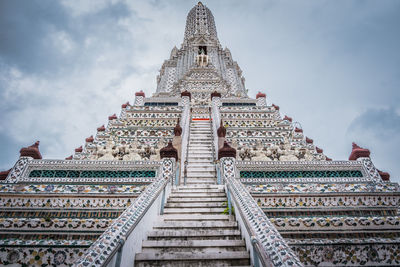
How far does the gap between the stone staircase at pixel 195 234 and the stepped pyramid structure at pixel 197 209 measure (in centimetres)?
2

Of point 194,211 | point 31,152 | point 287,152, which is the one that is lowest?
point 194,211

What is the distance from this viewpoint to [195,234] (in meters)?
4.28

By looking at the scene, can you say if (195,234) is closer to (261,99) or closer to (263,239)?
(263,239)

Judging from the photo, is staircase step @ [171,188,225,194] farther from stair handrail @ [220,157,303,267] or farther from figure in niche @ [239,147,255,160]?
figure in niche @ [239,147,255,160]

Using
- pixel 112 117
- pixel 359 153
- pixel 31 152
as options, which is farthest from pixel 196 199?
pixel 112 117

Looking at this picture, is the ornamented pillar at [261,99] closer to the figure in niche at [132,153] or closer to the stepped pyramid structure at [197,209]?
the stepped pyramid structure at [197,209]

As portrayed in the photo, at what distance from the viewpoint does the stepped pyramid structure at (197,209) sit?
358 centimetres

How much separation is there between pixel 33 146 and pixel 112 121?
13.8ft

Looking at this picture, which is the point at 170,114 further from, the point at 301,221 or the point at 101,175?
the point at 301,221

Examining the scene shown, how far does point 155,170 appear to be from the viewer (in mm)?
6953

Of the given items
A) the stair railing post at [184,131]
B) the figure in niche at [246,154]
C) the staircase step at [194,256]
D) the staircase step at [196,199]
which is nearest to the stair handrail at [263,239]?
the staircase step at [194,256]

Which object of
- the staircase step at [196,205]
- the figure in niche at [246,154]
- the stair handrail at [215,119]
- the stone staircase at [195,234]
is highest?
the stair handrail at [215,119]

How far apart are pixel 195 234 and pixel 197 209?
1.16m

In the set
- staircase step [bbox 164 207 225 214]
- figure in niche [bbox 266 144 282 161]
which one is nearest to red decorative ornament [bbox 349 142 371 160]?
figure in niche [bbox 266 144 282 161]
